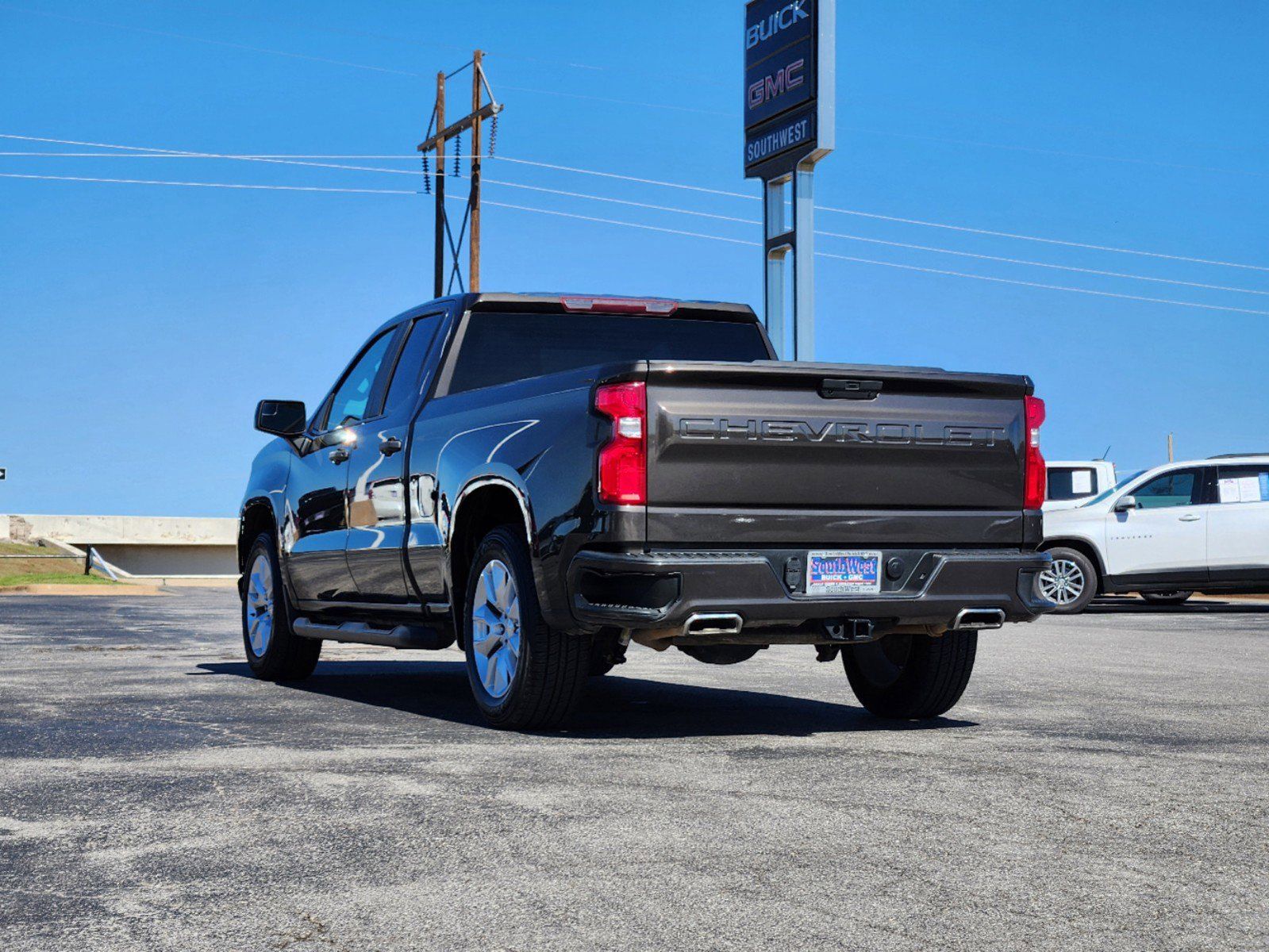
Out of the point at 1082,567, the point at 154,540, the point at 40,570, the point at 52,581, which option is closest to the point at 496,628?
the point at 1082,567

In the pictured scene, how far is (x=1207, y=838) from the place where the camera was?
4664 millimetres

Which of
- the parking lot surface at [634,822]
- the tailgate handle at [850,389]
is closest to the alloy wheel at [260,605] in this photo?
the parking lot surface at [634,822]

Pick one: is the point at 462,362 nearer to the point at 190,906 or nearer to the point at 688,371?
the point at 688,371

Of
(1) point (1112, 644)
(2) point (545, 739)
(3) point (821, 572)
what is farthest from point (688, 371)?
(1) point (1112, 644)

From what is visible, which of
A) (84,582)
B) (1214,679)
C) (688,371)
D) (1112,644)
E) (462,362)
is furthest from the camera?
(84,582)

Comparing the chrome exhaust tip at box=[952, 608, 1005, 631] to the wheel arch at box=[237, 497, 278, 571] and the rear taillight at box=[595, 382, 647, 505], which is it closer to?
the rear taillight at box=[595, 382, 647, 505]

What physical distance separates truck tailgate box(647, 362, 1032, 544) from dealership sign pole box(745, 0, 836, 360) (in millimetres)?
18369

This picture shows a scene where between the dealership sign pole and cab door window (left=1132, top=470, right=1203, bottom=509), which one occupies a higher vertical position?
the dealership sign pole

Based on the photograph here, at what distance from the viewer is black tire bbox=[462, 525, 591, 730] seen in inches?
267

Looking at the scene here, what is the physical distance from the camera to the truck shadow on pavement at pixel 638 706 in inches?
287

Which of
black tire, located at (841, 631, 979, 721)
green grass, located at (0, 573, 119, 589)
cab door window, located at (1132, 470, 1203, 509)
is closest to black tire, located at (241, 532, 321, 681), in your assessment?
black tire, located at (841, 631, 979, 721)

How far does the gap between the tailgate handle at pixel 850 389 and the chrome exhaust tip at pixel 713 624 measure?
3.37 feet

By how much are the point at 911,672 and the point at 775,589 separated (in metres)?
1.55

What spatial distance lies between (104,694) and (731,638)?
3909mm
